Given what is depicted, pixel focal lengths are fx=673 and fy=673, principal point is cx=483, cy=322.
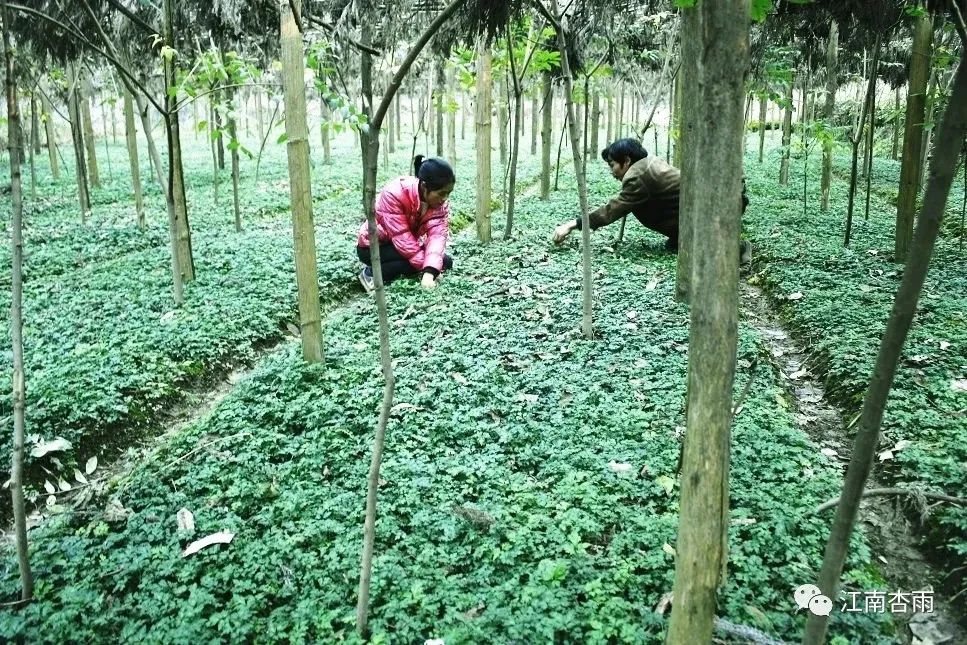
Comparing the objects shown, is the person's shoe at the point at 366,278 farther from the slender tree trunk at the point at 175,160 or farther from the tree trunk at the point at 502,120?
the tree trunk at the point at 502,120

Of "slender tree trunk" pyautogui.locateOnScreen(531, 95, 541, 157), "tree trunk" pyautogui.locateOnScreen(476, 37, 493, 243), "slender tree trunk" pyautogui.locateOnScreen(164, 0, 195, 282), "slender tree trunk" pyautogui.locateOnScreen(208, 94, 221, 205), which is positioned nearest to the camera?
"slender tree trunk" pyautogui.locateOnScreen(164, 0, 195, 282)

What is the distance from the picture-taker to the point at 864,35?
31.8ft

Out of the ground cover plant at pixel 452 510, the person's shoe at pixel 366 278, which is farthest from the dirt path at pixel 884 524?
the person's shoe at pixel 366 278

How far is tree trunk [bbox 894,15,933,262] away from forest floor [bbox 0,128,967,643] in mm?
777

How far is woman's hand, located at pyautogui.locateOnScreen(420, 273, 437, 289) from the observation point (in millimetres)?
7312

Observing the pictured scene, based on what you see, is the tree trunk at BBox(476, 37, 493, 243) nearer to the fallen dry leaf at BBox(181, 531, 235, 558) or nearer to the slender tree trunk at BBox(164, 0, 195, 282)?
the slender tree trunk at BBox(164, 0, 195, 282)

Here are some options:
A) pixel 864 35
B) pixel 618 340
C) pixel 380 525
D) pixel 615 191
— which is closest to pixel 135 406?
pixel 380 525

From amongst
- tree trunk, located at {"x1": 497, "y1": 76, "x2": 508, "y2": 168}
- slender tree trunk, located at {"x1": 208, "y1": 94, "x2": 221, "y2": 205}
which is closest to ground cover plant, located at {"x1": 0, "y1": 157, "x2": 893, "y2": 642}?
slender tree trunk, located at {"x1": 208, "y1": 94, "x2": 221, "y2": 205}

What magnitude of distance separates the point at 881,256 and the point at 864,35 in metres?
3.63

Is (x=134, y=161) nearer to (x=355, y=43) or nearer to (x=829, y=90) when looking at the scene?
(x=355, y=43)

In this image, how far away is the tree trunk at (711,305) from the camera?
67.2 inches

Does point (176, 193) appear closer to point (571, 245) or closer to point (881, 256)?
point (571, 245)

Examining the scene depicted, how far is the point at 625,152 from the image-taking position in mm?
8312

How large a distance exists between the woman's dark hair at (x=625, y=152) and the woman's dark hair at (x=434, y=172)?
223 centimetres
